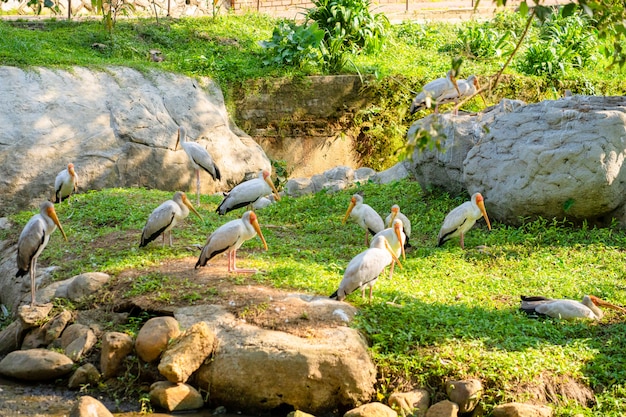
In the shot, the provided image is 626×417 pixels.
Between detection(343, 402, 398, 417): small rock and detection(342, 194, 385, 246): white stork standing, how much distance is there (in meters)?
4.10

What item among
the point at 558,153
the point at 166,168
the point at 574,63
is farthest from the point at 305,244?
the point at 574,63

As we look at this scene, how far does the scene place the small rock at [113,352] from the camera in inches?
291

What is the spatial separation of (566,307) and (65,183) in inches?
289

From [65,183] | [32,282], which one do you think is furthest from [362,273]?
[65,183]

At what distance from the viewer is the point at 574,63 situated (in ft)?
60.0

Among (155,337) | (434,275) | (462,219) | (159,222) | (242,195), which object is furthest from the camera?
(242,195)

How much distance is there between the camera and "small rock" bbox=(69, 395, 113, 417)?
21.0 ft

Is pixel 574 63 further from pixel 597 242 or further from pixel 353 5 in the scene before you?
pixel 597 242

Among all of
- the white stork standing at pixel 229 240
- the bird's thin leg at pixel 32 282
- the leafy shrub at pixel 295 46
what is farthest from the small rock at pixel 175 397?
the leafy shrub at pixel 295 46

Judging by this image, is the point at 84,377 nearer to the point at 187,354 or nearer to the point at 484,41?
the point at 187,354

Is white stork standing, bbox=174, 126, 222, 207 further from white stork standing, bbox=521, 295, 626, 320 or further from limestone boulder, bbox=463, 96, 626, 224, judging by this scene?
white stork standing, bbox=521, 295, 626, 320

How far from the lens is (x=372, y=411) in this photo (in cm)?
662

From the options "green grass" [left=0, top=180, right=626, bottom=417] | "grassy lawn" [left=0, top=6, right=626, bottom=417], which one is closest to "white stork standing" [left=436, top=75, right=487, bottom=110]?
"grassy lawn" [left=0, top=6, right=626, bottom=417]

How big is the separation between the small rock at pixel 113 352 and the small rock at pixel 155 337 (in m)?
0.12
